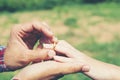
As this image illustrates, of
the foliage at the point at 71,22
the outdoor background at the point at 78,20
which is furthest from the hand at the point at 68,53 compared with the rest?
the foliage at the point at 71,22

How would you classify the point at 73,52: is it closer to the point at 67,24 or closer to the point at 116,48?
the point at 116,48

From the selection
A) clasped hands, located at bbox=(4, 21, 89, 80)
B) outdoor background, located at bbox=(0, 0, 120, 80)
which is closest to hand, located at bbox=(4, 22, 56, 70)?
clasped hands, located at bbox=(4, 21, 89, 80)

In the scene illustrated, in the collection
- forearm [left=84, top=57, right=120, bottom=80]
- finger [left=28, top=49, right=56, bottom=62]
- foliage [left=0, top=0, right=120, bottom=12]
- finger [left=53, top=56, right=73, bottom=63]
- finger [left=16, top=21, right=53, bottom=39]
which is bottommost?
forearm [left=84, top=57, right=120, bottom=80]

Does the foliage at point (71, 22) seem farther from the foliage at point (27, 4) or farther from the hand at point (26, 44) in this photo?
the hand at point (26, 44)

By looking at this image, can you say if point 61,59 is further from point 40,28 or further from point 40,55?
point 40,28

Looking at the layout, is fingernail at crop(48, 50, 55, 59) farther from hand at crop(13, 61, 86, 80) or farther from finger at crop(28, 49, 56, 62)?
hand at crop(13, 61, 86, 80)

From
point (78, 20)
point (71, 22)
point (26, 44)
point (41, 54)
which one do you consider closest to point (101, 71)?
point (41, 54)
